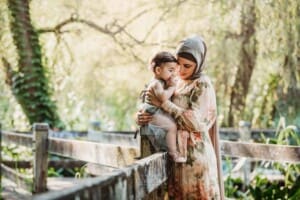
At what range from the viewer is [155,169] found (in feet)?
7.58

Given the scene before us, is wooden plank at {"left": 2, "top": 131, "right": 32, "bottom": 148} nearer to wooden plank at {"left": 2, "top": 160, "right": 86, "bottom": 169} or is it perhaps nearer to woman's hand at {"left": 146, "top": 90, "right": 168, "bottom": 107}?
wooden plank at {"left": 2, "top": 160, "right": 86, "bottom": 169}

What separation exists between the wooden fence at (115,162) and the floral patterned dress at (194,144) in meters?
0.10

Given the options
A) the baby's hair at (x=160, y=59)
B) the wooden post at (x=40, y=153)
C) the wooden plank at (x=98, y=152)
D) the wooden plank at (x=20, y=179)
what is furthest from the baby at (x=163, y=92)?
the wooden plank at (x=20, y=179)

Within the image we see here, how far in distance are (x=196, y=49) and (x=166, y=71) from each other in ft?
0.61

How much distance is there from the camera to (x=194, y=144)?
2.63 metres

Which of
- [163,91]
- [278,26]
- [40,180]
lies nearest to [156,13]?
[278,26]

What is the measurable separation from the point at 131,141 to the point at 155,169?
3.88 meters

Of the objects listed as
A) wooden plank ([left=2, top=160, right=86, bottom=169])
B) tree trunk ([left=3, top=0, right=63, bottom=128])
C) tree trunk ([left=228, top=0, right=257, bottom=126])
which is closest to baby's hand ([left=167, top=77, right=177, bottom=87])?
wooden plank ([left=2, top=160, right=86, bottom=169])

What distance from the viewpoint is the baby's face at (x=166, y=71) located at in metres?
2.64

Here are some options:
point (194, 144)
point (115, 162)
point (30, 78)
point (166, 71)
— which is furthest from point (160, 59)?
point (30, 78)

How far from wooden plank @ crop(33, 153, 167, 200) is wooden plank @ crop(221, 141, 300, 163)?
1800mm

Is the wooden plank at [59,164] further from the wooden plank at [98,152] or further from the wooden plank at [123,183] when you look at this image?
the wooden plank at [123,183]

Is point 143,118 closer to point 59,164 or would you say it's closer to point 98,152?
point 98,152

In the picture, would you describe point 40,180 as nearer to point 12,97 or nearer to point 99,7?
point 12,97
